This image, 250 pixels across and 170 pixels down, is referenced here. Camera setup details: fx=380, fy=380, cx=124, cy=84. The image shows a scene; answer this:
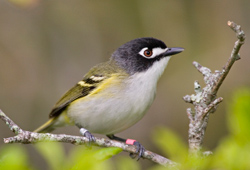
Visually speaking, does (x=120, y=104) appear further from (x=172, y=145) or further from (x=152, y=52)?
(x=172, y=145)

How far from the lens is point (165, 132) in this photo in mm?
2000

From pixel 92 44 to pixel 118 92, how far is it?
14.5 ft

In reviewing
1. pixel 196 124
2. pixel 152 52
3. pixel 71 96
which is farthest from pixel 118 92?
pixel 196 124

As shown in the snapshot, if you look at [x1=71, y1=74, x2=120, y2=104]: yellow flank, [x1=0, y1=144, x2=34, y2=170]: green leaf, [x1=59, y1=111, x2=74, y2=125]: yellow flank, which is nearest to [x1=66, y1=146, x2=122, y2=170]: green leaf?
[x1=0, y1=144, x2=34, y2=170]: green leaf

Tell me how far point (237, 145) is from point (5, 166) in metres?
1.02

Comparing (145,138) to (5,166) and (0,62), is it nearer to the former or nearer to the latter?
(0,62)

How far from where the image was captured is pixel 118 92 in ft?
14.6

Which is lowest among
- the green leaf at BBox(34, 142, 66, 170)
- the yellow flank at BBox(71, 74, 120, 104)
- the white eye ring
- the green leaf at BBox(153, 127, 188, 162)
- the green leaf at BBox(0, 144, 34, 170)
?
the yellow flank at BBox(71, 74, 120, 104)

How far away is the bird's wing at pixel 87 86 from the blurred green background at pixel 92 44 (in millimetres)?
3098

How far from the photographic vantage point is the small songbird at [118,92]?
175 inches

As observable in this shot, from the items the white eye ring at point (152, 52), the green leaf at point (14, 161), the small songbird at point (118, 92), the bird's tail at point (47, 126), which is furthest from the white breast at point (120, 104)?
the green leaf at point (14, 161)

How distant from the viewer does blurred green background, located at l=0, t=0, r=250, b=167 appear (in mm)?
8052

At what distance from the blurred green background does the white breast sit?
336 centimetres

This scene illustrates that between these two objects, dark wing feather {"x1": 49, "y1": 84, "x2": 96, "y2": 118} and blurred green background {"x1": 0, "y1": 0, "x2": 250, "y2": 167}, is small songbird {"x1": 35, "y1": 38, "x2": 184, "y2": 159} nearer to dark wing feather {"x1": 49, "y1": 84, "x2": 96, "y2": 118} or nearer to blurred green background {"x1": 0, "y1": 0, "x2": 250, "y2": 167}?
dark wing feather {"x1": 49, "y1": 84, "x2": 96, "y2": 118}
